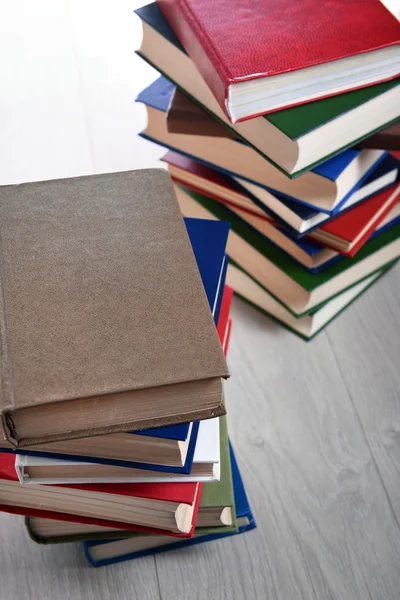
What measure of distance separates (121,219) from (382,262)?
0.57 meters

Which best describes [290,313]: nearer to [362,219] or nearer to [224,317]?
[362,219]

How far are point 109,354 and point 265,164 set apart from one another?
0.48 m

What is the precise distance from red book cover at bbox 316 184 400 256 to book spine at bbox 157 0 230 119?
249 millimetres

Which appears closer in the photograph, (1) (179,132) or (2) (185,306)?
(2) (185,306)

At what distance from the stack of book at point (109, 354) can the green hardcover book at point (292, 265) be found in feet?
1.01

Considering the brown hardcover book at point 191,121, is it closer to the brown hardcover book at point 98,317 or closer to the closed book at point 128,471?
the brown hardcover book at point 98,317

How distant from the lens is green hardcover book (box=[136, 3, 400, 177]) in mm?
835

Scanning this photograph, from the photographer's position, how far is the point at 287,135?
82 cm

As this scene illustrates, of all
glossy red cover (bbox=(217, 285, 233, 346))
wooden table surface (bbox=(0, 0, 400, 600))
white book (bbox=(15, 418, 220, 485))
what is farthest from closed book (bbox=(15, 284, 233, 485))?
wooden table surface (bbox=(0, 0, 400, 600))

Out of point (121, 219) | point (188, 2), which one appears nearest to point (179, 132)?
point (188, 2)

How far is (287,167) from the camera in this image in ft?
2.84

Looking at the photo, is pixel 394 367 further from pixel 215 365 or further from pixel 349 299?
pixel 215 365

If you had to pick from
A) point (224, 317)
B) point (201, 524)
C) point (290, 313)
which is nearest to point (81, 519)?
point (201, 524)

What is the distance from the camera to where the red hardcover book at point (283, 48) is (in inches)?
31.9
